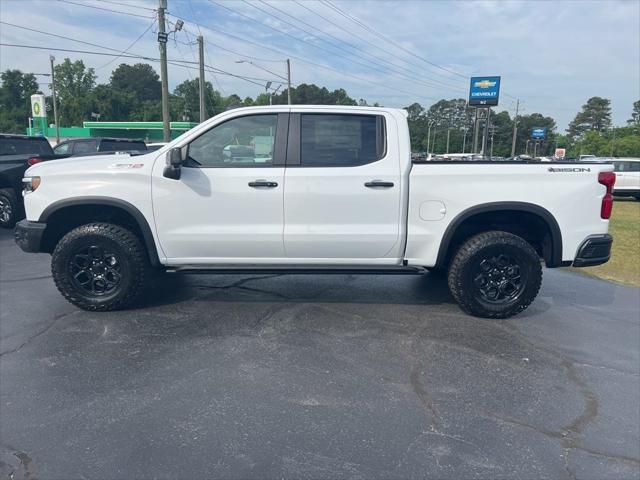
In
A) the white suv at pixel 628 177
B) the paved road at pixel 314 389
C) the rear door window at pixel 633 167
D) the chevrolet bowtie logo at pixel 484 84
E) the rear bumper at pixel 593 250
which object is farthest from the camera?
the chevrolet bowtie logo at pixel 484 84

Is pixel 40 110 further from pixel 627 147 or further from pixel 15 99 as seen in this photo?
pixel 627 147

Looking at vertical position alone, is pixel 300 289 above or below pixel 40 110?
below

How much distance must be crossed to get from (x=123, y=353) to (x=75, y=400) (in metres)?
0.73

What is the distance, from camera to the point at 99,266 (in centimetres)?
473

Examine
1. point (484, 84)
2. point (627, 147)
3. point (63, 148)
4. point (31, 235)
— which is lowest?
point (31, 235)

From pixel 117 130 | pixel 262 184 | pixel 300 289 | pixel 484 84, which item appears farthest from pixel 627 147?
pixel 262 184

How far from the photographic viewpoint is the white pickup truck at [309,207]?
4.50 meters

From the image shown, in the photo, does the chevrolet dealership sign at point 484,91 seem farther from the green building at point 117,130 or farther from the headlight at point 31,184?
the headlight at point 31,184

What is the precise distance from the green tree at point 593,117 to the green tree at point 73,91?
11420 cm

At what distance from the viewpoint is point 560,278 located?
6742 millimetres

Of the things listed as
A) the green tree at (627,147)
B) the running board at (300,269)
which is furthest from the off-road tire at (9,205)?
the green tree at (627,147)

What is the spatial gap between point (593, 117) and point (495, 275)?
137883mm

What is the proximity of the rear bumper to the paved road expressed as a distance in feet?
2.22

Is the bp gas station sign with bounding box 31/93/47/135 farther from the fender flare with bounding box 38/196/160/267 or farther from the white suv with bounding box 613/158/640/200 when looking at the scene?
the fender flare with bounding box 38/196/160/267
